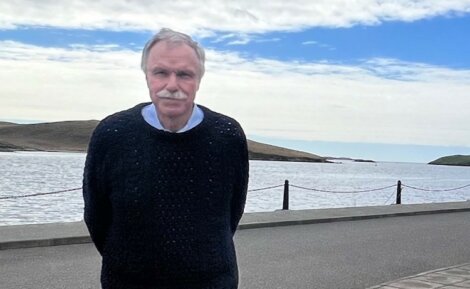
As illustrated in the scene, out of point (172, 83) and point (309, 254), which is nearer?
point (172, 83)

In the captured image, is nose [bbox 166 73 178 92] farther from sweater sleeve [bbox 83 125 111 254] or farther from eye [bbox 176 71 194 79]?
sweater sleeve [bbox 83 125 111 254]

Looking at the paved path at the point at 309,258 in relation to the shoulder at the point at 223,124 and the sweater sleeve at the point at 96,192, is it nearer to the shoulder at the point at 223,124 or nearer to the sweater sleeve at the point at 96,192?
the sweater sleeve at the point at 96,192

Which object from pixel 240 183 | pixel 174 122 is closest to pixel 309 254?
pixel 240 183

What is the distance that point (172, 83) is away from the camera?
228 centimetres

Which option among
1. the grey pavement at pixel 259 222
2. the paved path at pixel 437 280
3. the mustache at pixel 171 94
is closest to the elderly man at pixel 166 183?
the mustache at pixel 171 94

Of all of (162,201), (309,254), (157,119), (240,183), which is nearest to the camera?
(162,201)

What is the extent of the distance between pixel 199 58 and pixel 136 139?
33 centimetres

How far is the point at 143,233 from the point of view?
225 centimetres

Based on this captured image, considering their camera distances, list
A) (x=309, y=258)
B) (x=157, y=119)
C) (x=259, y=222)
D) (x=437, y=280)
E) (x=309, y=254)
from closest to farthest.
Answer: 1. (x=157, y=119)
2. (x=437, y=280)
3. (x=309, y=258)
4. (x=309, y=254)
5. (x=259, y=222)

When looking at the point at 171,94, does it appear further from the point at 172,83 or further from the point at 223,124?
the point at 223,124

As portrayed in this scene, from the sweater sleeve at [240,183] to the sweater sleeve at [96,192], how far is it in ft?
1.44

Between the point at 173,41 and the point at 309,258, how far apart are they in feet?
28.7

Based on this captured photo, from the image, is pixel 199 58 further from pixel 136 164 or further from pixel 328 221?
pixel 328 221

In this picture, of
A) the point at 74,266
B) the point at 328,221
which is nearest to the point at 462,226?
the point at 328,221
